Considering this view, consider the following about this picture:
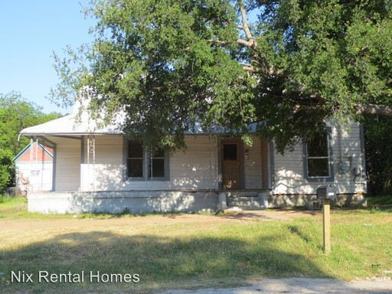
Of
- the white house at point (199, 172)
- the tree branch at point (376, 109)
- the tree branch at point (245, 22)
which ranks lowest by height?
the white house at point (199, 172)

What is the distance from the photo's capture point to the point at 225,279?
8.70 metres

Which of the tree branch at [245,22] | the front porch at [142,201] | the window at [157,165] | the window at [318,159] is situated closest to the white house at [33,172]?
the front porch at [142,201]

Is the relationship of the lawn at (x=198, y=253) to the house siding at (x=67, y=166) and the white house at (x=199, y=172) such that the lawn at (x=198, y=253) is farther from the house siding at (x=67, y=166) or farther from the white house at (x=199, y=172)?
the house siding at (x=67, y=166)

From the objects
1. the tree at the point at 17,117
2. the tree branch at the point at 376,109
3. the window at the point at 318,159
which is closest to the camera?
the tree branch at the point at 376,109

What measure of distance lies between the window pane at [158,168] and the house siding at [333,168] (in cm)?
440

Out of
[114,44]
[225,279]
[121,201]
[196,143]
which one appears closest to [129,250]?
[225,279]

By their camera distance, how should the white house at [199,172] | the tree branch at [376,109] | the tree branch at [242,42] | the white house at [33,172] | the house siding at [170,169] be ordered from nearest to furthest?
the tree branch at [242,42] < the tree branch at [376,109] < the white house at [199,172] < the house siding at [170,169] < the white house at [33,172]

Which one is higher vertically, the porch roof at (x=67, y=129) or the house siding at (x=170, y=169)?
the porch roof at (x=67, y=129)

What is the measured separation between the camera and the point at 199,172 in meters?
21.8

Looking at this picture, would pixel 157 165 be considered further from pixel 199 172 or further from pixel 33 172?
pixel 33 172

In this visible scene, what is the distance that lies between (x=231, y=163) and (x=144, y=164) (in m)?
3.66

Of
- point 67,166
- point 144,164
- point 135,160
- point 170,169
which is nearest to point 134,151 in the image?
point 135,160

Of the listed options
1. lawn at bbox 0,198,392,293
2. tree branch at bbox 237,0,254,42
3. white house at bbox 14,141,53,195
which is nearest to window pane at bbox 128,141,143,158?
lawn at bbox 0,198,392,293

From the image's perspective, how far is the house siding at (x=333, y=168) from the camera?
21719 millimetres
